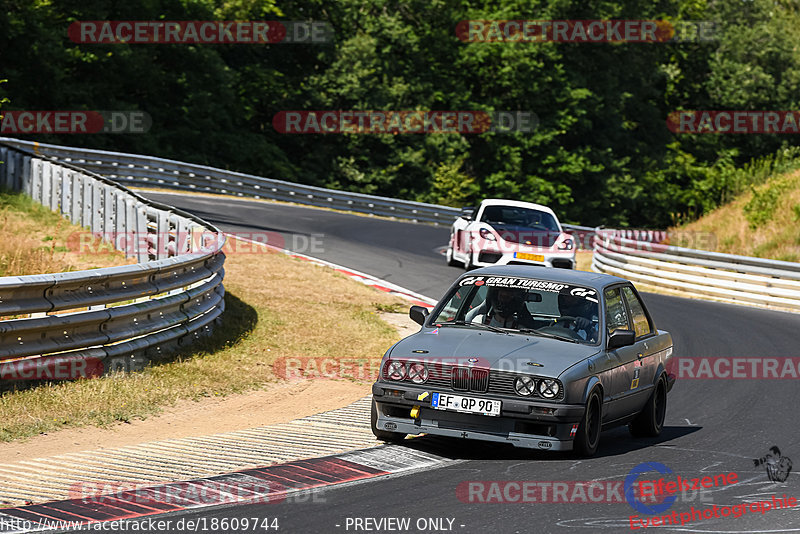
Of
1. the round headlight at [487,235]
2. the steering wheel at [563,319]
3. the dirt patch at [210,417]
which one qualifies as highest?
the steering wheel at [563,319]

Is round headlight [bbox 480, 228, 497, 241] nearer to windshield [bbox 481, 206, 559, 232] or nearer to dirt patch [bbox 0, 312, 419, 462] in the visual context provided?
windshield [bbox 481, 206, 559, 232]

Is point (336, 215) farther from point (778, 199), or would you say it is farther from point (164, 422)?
point (164, 422)

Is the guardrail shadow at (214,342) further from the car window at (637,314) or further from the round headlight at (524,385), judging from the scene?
the car window at (637,314)

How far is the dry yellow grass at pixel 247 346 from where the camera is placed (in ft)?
30.3

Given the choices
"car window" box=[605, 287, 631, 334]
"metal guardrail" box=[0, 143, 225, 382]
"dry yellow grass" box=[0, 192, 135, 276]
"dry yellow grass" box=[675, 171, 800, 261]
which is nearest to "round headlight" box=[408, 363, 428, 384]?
"car window" box=[605, 287, 631, 334]

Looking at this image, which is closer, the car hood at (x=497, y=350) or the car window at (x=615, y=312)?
the car hood at (x=497, y=350)

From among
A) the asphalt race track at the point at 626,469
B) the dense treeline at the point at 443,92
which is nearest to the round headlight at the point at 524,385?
the asphalt race track at the point at 626,469

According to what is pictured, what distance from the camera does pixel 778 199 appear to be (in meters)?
31.9

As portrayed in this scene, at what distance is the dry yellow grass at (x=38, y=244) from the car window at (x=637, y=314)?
8111 mm

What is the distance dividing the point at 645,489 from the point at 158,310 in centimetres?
610

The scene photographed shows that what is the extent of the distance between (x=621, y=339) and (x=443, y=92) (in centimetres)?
5151

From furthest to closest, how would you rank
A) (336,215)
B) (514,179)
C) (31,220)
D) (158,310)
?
(514,179), (336,215), (31,220), (158,310)

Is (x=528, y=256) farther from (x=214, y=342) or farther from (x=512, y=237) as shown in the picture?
(x=214, y=342)

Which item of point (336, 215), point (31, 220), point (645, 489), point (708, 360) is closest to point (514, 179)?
point (336, 215)
